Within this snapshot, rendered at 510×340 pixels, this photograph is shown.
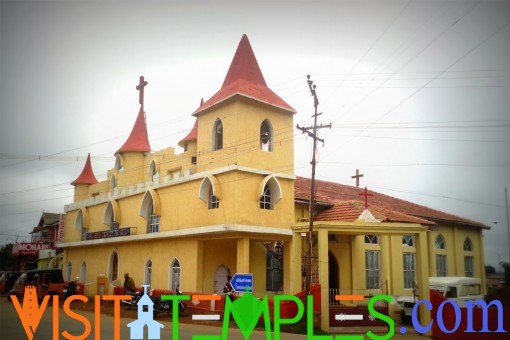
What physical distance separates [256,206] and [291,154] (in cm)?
331

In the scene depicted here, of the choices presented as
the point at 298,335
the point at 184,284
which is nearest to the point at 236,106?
the point at 184,284

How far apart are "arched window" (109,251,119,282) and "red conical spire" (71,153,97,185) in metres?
7.76

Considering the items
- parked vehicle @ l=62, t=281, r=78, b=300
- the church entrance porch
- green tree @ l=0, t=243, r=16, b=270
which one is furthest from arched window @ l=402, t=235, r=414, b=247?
green tree @ l=0, t=243, r=16, b=270

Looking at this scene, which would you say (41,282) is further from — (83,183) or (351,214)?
(351,214)

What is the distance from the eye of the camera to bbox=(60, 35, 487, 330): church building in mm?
19953

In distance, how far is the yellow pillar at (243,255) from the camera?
19.8 m

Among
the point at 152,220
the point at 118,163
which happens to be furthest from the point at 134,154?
the point at 152,220

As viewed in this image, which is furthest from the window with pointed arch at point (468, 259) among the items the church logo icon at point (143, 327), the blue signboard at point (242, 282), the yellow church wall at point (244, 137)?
the church logo icon at point (143, 327)

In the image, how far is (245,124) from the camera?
2100 cm

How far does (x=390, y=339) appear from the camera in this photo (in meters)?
15.3

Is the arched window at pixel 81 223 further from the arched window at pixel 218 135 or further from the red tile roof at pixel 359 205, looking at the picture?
the red tile roof at pixel 359 205

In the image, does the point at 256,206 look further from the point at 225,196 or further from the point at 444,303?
the point at 444,303

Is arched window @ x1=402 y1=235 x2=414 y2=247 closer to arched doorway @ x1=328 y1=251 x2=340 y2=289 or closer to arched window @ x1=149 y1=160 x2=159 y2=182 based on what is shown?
arched doorway @ x1=328 y1=251 x2=340 y2=289

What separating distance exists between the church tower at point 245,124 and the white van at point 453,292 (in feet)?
24.9
